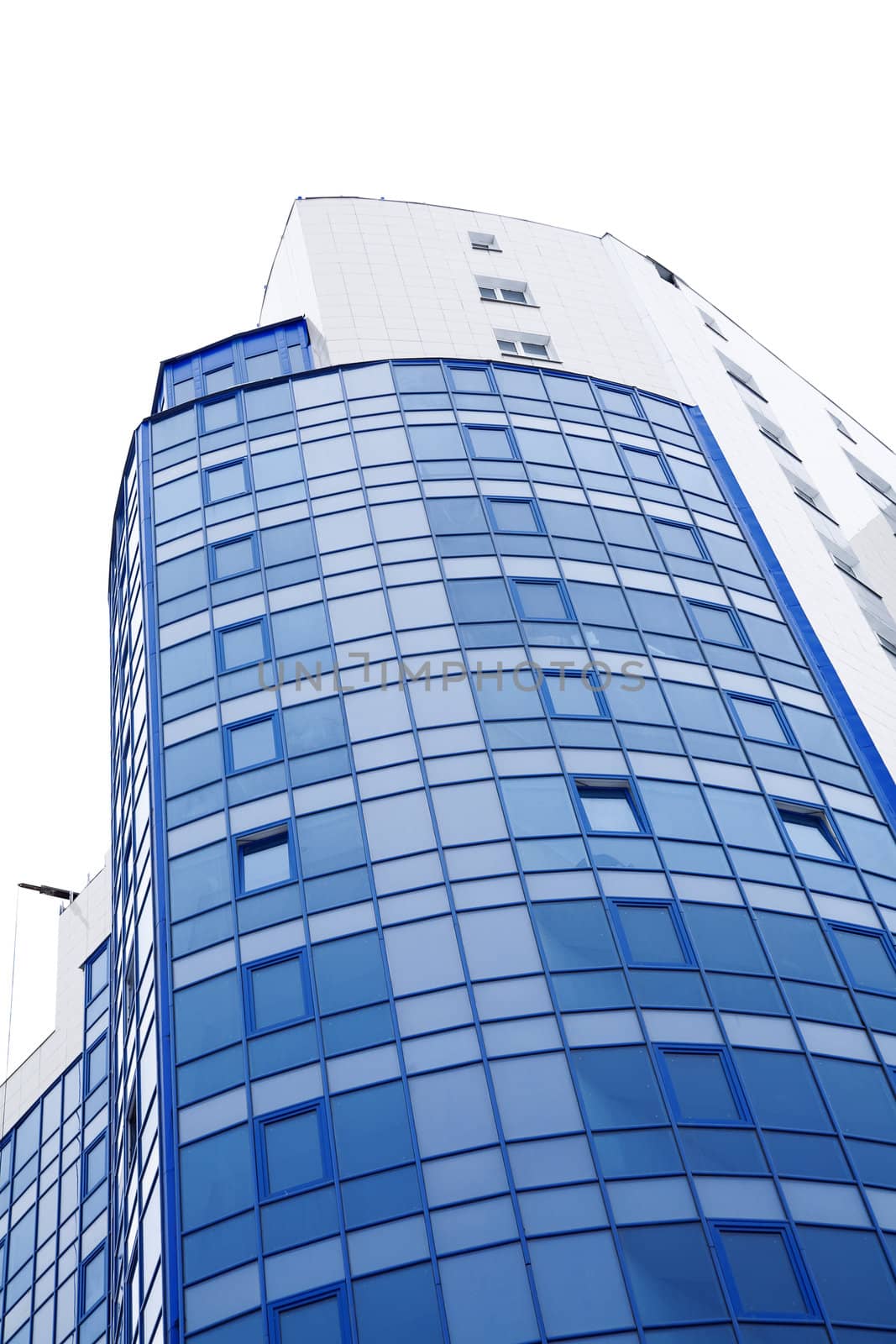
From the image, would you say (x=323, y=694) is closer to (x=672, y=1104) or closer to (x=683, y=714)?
(x=683, y=714)

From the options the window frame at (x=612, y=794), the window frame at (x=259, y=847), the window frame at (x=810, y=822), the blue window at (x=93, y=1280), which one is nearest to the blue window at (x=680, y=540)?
the window frame at (x=810, y=822)

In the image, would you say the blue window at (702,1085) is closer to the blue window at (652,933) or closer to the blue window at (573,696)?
the blue window at (652,933)

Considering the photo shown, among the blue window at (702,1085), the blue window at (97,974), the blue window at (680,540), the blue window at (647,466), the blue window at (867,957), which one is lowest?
the blue window at (702,1085)

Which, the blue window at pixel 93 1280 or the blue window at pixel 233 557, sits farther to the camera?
the blue window at pixel 93 1280

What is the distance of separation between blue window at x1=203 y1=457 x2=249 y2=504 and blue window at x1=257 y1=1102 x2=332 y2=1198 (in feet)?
62.8

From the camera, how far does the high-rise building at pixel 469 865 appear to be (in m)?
25.3

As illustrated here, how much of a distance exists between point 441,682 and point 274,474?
9.80 meters

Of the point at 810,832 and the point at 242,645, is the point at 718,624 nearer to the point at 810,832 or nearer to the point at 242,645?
the point at 810,832

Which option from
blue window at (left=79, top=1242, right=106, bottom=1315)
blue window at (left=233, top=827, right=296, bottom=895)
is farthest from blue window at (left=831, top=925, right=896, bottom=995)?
blue window at (left=79, top=1242, right=106, bottom=1315)

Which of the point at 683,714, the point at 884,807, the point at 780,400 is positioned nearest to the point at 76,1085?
the point at 683,714

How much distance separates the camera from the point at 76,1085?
4647 centimetres

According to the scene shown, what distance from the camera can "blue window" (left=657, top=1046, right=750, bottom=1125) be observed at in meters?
26.8

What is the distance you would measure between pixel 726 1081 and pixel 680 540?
17.5m

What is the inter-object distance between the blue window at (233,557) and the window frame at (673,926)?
46.6 ft
